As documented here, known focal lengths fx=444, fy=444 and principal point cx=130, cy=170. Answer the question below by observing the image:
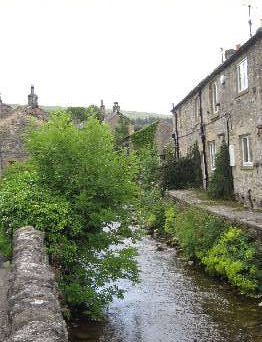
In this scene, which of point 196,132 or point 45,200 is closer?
point 45,200

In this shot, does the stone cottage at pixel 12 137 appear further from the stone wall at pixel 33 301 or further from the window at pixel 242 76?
the stone wall at pixel 33 301

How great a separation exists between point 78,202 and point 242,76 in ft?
37.4

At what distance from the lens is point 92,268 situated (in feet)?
34.1

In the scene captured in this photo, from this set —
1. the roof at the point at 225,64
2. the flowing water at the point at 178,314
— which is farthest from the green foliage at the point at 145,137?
the flowing water at the point at 178,314

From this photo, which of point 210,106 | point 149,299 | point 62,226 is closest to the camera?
point 62,226

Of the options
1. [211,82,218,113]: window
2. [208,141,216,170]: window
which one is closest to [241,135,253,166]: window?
[211,82,218,113]: window

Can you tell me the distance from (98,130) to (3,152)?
20454 mm

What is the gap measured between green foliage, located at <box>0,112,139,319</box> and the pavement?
4.04m

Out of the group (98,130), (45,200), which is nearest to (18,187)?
(45,200)

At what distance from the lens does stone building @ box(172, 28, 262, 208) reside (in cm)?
1695

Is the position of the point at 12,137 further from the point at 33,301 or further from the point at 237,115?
the point at 33,301

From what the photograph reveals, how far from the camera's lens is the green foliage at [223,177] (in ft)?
70.1

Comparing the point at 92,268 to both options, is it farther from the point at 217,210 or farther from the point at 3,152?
the point at 3,152

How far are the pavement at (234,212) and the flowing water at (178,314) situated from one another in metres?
1.94
